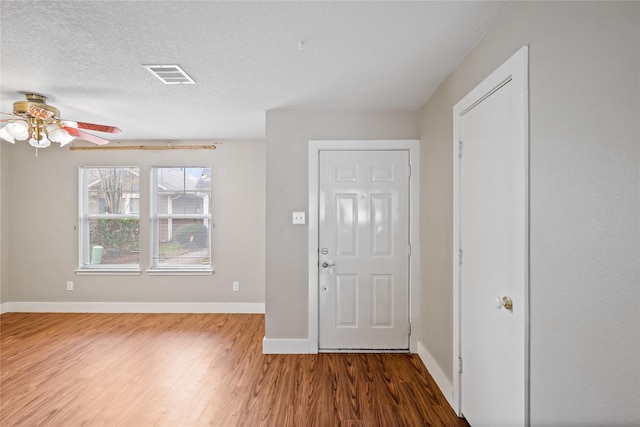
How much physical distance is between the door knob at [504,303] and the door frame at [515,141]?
0.48ft

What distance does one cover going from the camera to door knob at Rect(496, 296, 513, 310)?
1.68 meters

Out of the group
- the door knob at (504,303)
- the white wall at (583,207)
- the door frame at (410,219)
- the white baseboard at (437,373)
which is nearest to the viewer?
the white wall at (583,207)

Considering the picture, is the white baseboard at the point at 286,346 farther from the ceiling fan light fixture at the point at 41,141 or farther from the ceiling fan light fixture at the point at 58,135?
the ceiling fan light fixture at the point at 41,141

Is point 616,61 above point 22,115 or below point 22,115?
below

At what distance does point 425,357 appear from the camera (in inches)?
123

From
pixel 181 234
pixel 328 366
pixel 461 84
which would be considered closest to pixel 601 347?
pixel 461 84

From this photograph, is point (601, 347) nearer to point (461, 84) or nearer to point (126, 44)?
point (461, 84)

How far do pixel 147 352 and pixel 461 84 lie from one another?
3.73m

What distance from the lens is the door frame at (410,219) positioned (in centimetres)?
338

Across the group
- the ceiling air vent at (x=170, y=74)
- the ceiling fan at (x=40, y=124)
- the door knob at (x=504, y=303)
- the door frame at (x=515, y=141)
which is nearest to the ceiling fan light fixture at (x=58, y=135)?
the ceiling fan at (x=40, y=124)

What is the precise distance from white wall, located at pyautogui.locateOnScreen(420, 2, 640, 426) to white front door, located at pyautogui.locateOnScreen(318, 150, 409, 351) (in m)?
1.82

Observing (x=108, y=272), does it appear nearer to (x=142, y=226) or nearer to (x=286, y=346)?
(x=142, y=226)

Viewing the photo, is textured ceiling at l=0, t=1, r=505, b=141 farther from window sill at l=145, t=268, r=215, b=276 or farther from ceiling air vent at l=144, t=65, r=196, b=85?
window sill at l=145, t=268, r=215, b=276

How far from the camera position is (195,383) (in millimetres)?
2807
